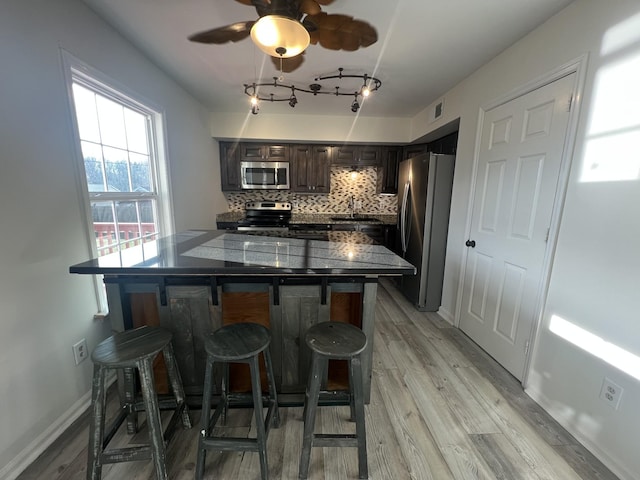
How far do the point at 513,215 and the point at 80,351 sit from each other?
→ 3139 mm

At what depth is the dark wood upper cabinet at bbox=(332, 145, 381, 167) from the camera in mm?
4208

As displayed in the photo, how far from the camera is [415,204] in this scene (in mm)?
3143

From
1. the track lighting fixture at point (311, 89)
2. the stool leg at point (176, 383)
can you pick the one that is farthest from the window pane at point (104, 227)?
the track lighting fixture at point (311, 89)

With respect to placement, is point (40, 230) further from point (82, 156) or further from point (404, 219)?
point (404, 219)

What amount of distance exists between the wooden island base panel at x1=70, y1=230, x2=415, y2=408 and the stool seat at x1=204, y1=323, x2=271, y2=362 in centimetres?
23

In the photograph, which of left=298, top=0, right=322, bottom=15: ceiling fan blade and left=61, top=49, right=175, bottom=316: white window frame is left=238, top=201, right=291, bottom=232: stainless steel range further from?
left=298, top=0, right=322, bottom=15: ceiling fan blade

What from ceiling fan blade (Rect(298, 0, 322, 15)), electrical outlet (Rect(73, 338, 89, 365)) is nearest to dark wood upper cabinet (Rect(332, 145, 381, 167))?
ceiling fan blade (Rect(298, 0, 322, 15))

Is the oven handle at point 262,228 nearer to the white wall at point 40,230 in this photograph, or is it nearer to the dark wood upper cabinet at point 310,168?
the dark wood upper cabinet at point 310,168

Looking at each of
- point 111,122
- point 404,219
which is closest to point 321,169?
point 404,219

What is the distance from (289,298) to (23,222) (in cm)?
139

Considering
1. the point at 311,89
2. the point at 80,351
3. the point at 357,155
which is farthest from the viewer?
the point at 357,155

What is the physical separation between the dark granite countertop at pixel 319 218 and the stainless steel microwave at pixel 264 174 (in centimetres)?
54

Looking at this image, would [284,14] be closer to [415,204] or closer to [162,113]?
[162,113]

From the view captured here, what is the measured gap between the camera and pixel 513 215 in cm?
202
